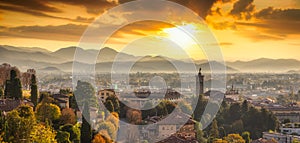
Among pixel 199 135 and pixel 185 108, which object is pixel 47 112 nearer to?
pixel 199 135

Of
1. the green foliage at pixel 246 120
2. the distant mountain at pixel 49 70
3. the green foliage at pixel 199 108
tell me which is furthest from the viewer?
the distant mountain at pixel 49 70

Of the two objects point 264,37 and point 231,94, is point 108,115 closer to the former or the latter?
point 264,37

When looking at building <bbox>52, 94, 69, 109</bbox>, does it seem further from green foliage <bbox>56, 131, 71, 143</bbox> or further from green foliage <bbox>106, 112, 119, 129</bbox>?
green foliage <bbox>56, 131, 71, 143</bbox>

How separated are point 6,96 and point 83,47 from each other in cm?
372

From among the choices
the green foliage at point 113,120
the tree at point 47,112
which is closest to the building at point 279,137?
the green foliage at point 113,120

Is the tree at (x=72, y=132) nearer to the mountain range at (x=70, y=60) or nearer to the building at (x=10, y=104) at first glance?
the building at (x=10, y=104)

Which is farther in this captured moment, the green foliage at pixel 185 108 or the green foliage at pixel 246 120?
the green foliage at pixel 185 108

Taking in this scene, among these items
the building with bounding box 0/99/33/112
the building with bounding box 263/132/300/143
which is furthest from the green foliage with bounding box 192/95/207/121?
the building with bounding box 0/99/33/112

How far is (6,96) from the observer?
9148 mm

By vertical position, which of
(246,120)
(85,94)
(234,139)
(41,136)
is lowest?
(234,139)

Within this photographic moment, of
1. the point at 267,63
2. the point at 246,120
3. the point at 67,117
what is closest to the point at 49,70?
the point at 267,63

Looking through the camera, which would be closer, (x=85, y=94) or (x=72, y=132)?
(x=72, y=132)

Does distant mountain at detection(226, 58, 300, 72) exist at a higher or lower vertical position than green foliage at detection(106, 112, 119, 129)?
higher

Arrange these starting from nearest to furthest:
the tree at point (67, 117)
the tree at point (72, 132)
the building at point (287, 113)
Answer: the tree at point (72, 132)
the tree at point (67, 117)
the building at point (287, 113)
